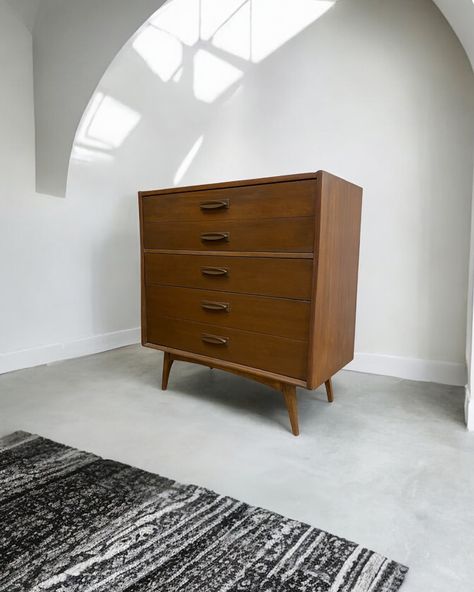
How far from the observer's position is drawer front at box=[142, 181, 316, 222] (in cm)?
155

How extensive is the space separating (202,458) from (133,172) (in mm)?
2124

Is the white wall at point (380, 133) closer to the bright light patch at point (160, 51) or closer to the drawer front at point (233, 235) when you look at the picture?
the bright light patch at point (160, 51)

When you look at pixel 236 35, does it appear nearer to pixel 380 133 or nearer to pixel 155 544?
pixel 380 133

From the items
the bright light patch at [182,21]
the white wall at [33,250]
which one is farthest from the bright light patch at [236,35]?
the white wall at [33,250]

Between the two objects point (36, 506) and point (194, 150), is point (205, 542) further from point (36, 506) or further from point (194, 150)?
point (194, 150)

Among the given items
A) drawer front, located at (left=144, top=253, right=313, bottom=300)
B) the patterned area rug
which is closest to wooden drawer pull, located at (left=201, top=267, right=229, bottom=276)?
drawer front, located at (left=144, top=253, right=313, bottom=300)

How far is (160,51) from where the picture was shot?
8.70 ft

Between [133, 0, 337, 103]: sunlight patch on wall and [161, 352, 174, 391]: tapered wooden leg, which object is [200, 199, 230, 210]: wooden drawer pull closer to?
[161, 352, 174, 391]: tapered wooden leg

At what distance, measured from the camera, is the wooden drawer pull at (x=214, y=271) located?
180 cm

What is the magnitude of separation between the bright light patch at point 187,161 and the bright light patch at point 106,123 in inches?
15.6

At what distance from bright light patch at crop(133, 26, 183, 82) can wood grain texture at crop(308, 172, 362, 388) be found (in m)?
1.58

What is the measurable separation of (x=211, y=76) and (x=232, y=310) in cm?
175

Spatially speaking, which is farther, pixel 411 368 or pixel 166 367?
pixel 411 368

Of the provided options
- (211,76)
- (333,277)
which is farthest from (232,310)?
(211,76)
